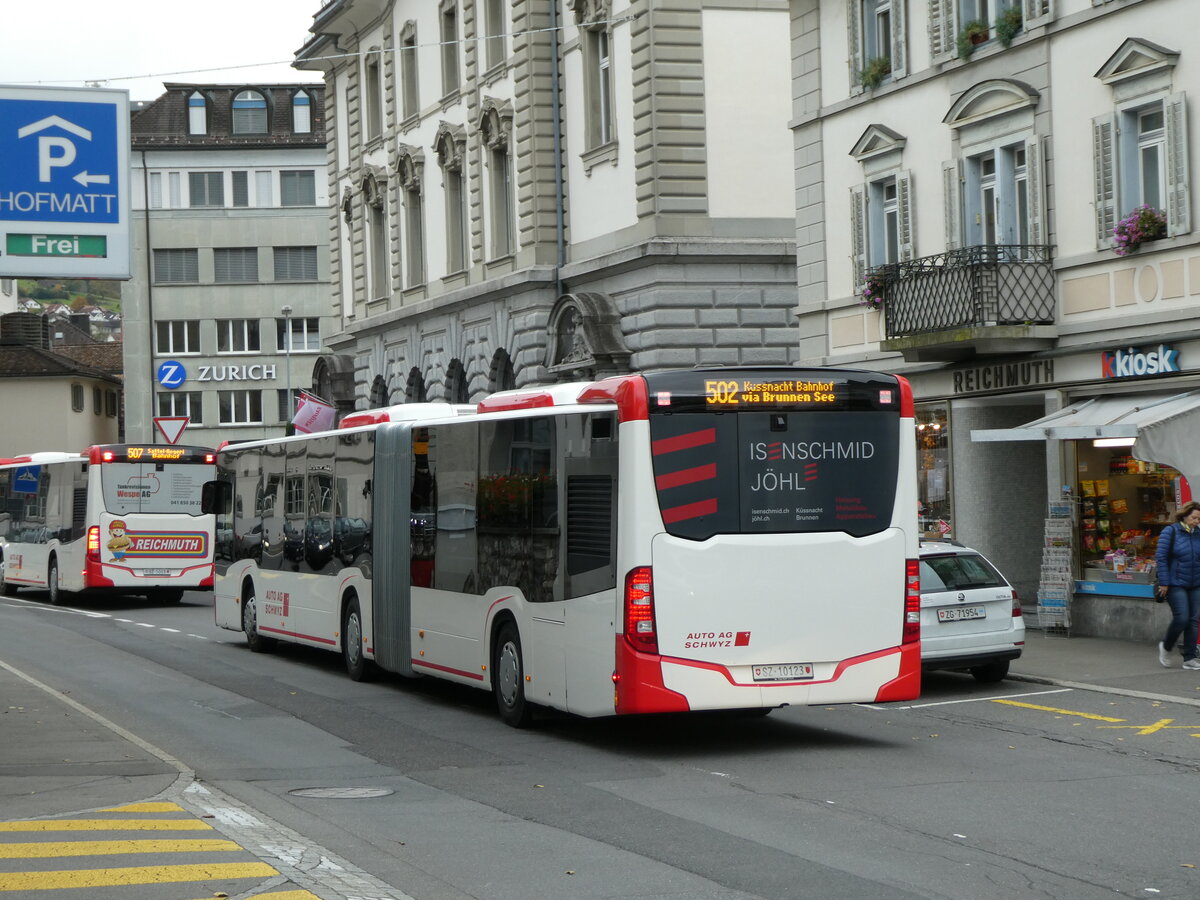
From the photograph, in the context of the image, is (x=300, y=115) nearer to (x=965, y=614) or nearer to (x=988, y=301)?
(x=988, y=301)

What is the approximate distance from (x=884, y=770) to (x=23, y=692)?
9.60 m

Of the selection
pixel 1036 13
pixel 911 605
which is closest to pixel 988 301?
pixel 1036 13

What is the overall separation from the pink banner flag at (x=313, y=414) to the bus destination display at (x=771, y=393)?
3191cm

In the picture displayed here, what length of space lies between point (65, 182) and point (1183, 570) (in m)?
11.4

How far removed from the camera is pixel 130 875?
28.6 ft

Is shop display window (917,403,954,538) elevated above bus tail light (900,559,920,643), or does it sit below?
above

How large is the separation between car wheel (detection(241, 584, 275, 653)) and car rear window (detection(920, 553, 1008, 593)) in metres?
9.56

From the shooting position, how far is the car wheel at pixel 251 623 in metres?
23.5

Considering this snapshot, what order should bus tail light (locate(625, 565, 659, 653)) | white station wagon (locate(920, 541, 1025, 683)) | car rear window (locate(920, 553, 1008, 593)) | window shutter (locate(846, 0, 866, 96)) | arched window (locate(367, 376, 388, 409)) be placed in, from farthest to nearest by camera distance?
arched window (locate(367, 376, 388, 409))
window shutter (locate(846, 0, 866, 96))
car rear window (locate(920, 553, 1008, 593))
white station wagon (locate(920, 541, 1025, 683))
bus tail light (locate(625, 565, 659, 653))

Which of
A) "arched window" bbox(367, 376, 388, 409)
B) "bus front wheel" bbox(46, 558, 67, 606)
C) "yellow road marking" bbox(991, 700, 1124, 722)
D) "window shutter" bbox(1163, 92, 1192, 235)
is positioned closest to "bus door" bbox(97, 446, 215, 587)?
"bus front wheel" bbox(46, 558, 67, 606)

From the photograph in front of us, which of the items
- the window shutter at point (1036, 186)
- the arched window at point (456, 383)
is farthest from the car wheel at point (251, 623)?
the arched window at point (456, 383)

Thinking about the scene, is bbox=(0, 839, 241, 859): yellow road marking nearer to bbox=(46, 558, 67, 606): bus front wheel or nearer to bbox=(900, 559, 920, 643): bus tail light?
bbox=(900, 559, 920, 643): bus tail light

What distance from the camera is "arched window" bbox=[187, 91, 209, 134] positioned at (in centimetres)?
7994

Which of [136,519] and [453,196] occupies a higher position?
[453,196]
